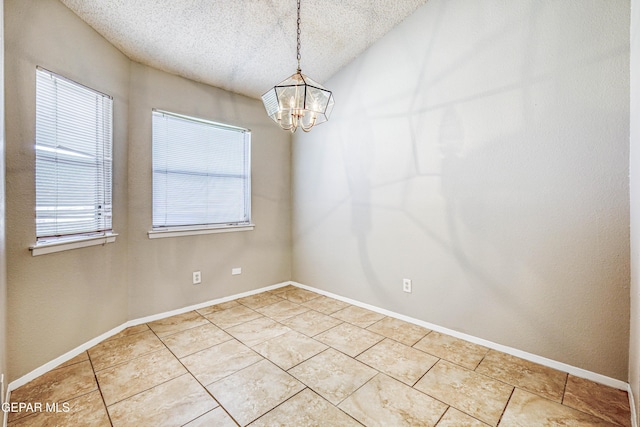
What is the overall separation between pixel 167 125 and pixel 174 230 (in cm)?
109

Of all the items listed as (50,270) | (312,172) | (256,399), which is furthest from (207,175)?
(256,399)

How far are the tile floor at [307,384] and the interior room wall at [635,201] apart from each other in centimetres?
31

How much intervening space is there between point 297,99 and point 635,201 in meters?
2.03

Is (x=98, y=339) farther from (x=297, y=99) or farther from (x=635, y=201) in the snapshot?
(x=635, y=201)

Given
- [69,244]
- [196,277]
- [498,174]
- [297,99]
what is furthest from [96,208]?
[498,174]

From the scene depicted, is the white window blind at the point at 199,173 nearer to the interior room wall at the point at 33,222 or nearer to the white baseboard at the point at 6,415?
the interior room wall at the point at 33,222

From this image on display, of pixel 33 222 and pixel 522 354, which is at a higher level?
pixel 33 222

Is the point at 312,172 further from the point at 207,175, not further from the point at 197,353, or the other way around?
the point at 197,353

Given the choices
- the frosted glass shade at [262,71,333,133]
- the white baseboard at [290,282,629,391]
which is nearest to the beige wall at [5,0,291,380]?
the frosted glass shade at [262,71,333,133]

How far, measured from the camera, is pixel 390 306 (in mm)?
2996

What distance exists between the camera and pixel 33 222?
192 cm

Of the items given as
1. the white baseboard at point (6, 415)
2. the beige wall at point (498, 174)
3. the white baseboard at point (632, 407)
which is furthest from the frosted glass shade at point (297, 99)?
the white baseboard at point (632, 407)

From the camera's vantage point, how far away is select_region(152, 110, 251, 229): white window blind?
295 cm

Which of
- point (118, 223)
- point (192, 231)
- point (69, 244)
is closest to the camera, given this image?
point (69, 244)
